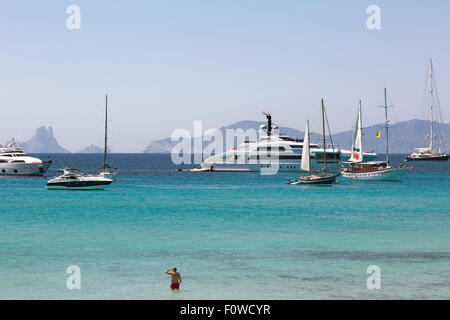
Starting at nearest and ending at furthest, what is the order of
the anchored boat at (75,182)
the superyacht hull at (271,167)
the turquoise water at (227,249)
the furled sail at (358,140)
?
the turquoise water at (227,249) → the anchored boat at (75,182) → the furled sail at (358,140) → the superyacht hull at (271,167)

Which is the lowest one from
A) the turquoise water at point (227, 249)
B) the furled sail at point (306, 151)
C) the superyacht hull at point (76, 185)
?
the turquoise water at point (227, 249)

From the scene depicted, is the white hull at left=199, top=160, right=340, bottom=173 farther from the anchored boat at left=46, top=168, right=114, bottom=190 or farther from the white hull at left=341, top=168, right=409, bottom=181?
the anchored boat at left=46, top=168, right=114, bottom=190

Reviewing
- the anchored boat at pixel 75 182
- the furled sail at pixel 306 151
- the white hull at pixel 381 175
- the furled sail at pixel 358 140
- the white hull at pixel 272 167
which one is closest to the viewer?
the anchored boat at pixel 75 182

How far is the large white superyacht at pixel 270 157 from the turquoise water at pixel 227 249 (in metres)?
74.6

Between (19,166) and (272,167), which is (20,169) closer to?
(19,166)

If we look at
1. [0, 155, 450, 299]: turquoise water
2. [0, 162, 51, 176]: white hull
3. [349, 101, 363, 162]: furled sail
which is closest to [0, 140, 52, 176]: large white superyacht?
[0, 162, 51, 176]: white hull

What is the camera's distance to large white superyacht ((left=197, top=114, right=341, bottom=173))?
13375cm

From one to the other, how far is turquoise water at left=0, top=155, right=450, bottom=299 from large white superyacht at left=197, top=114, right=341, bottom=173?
74.6 meters

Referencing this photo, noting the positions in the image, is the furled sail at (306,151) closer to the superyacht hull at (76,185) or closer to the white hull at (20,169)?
the superyacht hull at (76,185)

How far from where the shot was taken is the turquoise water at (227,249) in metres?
22.1

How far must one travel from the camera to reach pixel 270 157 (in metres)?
137

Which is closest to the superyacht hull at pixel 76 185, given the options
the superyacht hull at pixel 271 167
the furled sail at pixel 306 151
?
the furled sail at pixel 306 151

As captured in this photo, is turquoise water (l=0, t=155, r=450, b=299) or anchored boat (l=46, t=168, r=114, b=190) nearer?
turquoise water (l=0, t=155, r=450, b=299)
